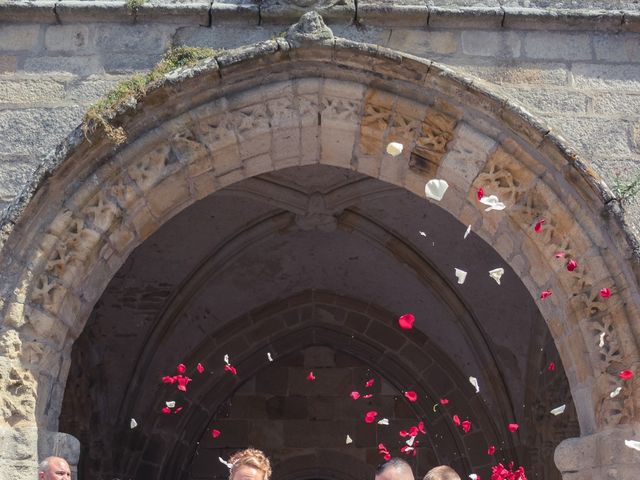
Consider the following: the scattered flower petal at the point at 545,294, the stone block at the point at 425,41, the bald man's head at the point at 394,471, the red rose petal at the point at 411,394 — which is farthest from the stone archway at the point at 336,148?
the red rose petal at the point at 411,394

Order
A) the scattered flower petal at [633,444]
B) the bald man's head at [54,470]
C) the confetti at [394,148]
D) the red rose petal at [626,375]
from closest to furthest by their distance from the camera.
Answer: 1. the bald man's head at [54,470]
2. the scattered flower petal at [633,444]
3. the red rose petal at [626,375]
4. the confetti at [394,148]

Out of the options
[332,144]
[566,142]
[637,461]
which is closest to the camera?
[637,461]

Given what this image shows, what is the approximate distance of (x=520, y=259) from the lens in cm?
575

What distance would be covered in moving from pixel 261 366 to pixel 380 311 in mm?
958

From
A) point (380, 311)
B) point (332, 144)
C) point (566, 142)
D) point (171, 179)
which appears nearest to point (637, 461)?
point (566, 142)

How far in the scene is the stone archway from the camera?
5.41m

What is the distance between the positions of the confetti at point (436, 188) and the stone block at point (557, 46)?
2.39 ft

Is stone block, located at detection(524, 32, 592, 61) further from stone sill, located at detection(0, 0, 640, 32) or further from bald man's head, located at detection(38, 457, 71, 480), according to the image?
bald man's head, located at detection(38, 457, 71, 480)

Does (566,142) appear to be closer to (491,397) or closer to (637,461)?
(637,461)

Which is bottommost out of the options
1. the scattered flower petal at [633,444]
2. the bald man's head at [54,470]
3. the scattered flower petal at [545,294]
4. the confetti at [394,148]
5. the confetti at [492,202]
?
the bald man's head at [54,470]

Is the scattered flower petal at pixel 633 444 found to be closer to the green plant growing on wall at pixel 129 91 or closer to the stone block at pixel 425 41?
the stone block at pixel 425 41

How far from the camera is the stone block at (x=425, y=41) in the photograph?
583cm

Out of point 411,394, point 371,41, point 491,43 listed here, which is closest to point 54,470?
point 371,41

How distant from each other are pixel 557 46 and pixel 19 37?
8.34ft
